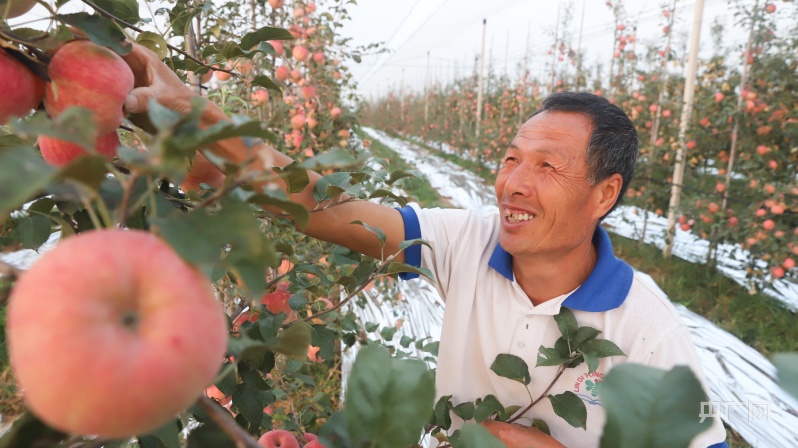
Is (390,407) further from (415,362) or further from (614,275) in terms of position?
(614,275)

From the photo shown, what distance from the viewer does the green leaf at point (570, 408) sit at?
84 cm

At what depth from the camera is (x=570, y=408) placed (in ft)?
2.80

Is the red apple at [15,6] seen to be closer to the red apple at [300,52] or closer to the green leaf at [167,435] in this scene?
the green leaf at [167,435]

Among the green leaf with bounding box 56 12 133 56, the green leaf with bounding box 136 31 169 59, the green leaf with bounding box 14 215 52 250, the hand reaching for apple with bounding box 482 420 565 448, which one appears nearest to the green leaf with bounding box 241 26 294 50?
the green leaf with bounding box 136 31 169 59

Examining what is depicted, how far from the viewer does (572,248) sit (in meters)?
1.18

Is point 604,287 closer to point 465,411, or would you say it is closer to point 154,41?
point 465,411

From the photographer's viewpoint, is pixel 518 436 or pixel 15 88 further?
pixel 518 436

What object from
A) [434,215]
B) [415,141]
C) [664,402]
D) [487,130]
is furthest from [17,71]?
[415,141]

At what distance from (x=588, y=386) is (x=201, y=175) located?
33.6 inches

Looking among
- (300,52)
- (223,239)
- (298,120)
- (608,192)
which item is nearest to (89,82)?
(223,239)

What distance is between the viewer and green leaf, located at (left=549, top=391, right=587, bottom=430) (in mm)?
837

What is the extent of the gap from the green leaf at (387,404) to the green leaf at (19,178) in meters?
0.21

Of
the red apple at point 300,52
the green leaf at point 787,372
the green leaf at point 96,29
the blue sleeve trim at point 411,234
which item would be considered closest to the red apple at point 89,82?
the green leaf at point 96,29

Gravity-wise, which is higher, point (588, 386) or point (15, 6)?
point (15, 6)
